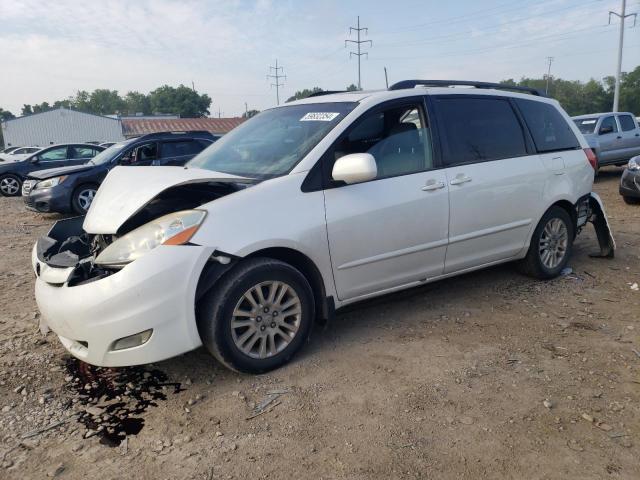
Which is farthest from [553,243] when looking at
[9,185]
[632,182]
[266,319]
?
[9,185]

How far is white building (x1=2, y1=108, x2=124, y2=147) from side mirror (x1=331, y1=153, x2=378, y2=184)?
184 feet

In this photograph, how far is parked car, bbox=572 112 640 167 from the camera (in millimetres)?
13023

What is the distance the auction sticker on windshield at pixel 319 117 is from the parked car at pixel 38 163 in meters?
12.4

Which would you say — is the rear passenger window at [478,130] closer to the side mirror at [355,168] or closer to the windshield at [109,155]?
the side mirror at [355,168]

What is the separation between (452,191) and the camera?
3.98 m

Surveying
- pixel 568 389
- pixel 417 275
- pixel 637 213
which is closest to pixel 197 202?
pixel 417 275

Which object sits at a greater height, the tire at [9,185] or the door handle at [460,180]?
the door handle at [460,180]

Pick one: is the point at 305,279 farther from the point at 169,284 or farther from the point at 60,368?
the point at 60,368

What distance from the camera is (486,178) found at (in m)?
4.20

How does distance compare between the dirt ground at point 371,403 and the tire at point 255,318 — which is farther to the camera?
the tire at point 255,318

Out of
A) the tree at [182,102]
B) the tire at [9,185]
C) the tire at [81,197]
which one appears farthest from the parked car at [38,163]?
the tree at [182,102]

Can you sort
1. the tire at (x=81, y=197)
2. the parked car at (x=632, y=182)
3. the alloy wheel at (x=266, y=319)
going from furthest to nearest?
the tire at (x=81, y=197) → the parked car at (x=632, y=182) → the alloy wheel at (x=266, y=319)

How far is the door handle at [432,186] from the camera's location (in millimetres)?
3829

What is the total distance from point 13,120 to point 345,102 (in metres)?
58.2
